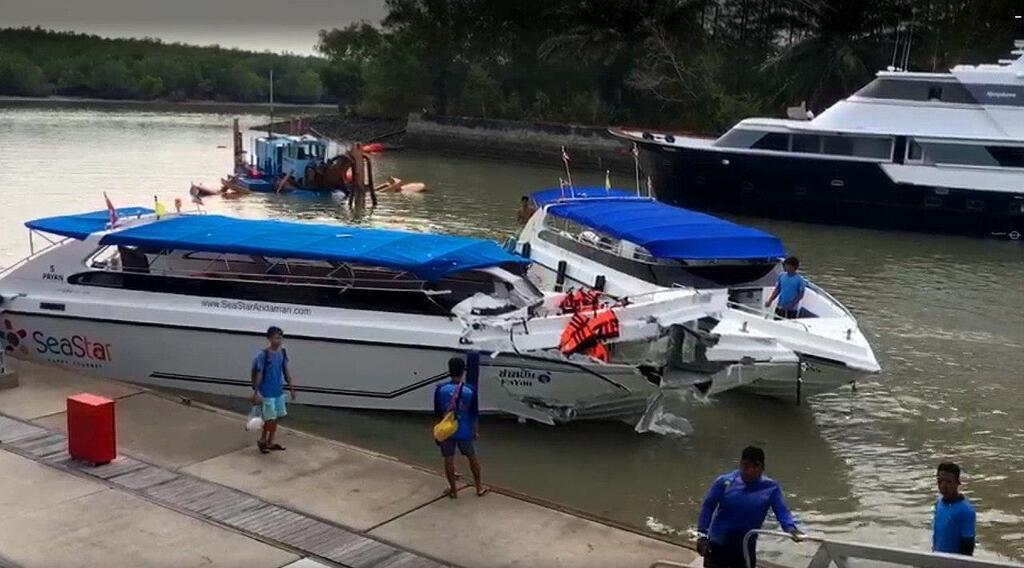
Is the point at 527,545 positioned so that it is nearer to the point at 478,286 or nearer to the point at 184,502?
the point at 184,502

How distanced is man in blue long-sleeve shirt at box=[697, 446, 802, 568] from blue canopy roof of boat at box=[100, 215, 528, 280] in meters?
5.87

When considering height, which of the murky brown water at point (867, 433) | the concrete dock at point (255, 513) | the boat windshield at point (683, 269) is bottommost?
the murky brown water at point (867, 433)

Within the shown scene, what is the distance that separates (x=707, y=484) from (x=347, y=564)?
184 inches

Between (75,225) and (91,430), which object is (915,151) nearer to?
(75,225)

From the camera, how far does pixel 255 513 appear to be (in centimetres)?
804

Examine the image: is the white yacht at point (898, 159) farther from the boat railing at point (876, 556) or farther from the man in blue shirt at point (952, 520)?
the boat railing at point (876, 556)

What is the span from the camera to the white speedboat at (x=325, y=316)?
37.0ft

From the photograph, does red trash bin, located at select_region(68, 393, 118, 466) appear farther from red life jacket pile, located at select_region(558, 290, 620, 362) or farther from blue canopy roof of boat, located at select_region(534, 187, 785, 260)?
Result: blue canopy roof of boat, located at select_region(534, 187, 785, 260)

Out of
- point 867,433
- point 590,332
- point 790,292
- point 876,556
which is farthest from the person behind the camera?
point 790,292

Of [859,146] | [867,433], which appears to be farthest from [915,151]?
[867,433]

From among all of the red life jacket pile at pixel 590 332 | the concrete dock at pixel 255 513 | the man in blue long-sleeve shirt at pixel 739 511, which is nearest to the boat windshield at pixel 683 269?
the red life jacket pile at pixel 590 332

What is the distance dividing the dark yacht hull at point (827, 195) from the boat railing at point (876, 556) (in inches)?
981

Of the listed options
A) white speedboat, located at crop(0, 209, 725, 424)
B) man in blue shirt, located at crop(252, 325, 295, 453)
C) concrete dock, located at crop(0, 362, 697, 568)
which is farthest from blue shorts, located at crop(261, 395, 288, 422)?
white speedboat, located at crop(0, 209, 725, 424)

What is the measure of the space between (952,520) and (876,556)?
1.11m
